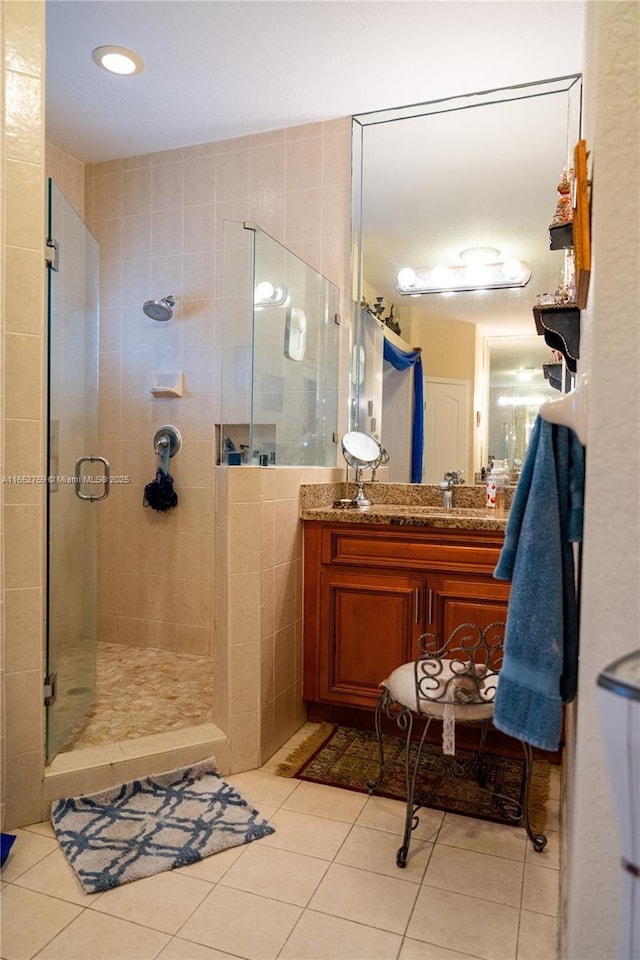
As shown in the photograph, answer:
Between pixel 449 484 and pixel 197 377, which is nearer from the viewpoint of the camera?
pixel 449 484

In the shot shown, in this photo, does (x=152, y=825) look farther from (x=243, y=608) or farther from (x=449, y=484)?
(x=449, y=484)

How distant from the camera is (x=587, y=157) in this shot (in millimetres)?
1072

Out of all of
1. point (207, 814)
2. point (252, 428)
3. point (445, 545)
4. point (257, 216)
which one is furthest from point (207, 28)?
point (207, 814)

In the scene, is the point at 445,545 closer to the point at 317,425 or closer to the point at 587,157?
the point at 317,425

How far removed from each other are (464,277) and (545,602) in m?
2.05

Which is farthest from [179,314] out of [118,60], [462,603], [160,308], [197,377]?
[462,603]

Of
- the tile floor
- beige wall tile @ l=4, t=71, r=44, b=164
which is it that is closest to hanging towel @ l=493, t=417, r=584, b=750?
the tile floor

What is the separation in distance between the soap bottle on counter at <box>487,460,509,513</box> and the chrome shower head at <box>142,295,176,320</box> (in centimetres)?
185

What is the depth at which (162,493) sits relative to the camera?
315 centimetres

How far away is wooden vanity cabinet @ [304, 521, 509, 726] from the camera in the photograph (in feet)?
7.06

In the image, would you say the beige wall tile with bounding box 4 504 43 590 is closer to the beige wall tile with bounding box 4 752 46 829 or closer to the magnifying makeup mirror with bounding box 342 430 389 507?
the beige wall tile with bounding box 4 752 46 829

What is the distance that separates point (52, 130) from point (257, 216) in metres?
1.13

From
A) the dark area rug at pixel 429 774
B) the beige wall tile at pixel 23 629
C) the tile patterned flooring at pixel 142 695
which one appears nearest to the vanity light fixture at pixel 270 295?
the beige wall tile at pixel 23 629

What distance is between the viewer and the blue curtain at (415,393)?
9.07 ft
